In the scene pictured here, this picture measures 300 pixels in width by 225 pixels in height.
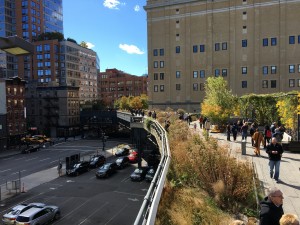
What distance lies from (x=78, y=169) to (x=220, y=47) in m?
42.1

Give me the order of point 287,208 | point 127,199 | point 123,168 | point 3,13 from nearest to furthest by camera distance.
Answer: point 287,208 < point 127,199 < point 123,168 < point 3,13

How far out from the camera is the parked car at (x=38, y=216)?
21.8 metres

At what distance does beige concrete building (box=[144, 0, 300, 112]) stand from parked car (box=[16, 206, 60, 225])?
1924 inches

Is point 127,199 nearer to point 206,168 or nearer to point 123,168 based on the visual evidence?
point 123,168

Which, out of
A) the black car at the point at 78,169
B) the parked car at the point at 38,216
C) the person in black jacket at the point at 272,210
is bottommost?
the black car at the point at 78,169

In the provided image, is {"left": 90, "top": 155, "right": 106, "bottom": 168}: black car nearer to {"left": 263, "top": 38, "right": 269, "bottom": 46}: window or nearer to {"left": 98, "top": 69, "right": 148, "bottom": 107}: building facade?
{"left": 263, "top": 38, "right": 269, "bottom": 46}: window

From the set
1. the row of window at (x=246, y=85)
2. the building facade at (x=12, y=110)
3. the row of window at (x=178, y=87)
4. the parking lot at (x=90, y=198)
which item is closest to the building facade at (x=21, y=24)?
the building facade at (x=12, y=110)

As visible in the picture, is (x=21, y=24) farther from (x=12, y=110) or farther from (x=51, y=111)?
(x=12, y=110)

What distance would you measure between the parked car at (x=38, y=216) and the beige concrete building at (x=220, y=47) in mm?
48860

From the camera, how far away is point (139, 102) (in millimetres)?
91500

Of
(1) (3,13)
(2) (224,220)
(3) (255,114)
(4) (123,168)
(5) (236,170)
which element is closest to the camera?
(2) (224,220)

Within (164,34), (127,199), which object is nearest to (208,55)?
(164,34)

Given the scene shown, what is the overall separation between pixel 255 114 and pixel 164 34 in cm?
3975

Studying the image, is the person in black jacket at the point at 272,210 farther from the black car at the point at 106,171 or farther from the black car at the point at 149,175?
the black car at the point at 106,171
